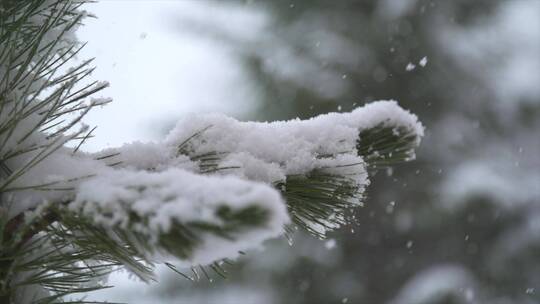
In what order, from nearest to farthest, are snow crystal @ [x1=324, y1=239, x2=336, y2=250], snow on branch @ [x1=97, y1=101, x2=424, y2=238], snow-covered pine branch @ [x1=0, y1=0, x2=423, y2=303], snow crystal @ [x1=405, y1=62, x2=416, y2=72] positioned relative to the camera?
snow-covered pine branch @ [x1=0, y1=0, x2=423, y2=303]
snow on branch @ [x1=97, y1=101, x2=424, y2=238]
snow crystal @ [x1=405, y1=62, x2=416, y2=72]
snow crystal @ [x1=324, y1=239, x2=336, y2=250]

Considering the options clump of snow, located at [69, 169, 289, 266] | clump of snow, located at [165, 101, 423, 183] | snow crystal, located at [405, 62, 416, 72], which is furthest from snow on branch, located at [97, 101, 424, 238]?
snow crystal, located at [405, 62, 416, 72]

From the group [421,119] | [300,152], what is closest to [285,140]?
[300,152]

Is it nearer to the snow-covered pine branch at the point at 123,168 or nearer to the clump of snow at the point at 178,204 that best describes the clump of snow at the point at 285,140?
the snow-covered pine branch at the point at 123,168

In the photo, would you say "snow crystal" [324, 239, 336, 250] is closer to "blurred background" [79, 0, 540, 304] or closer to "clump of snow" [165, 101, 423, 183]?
"blurred background" [79, 0, 540, 304]

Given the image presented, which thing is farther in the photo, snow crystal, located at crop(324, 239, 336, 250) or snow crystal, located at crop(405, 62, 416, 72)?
A: snow crystal, located at crop(324, 239, 336, 250)

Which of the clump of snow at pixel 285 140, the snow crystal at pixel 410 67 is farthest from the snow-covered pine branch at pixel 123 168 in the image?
the snow crystal at pixel 410 67

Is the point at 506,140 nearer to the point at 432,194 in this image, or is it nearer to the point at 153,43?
the point at 432,194

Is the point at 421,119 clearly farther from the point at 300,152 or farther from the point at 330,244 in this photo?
the point at 300,152

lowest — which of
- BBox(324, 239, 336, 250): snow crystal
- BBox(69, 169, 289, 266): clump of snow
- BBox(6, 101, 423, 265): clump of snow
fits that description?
BBox(69, 169, 289, 266): clump of snow
